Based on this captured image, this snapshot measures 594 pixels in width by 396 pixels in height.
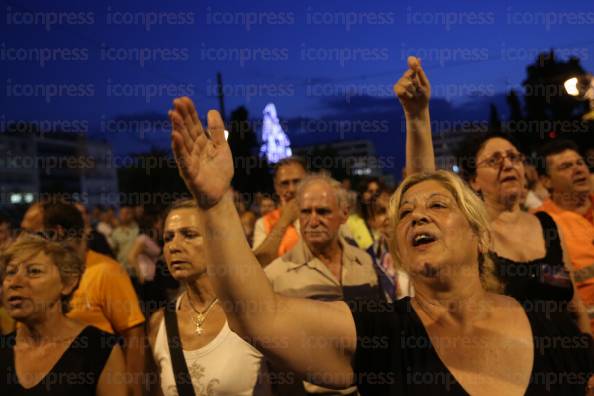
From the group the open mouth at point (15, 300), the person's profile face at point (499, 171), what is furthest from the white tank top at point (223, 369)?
the person's profile face at point (499, 171)

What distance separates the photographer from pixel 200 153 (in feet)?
5.82

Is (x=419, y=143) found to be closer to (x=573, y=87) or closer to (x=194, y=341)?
(x=194, y=341)

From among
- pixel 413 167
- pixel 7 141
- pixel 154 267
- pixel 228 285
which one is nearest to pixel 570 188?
pixel 413 167

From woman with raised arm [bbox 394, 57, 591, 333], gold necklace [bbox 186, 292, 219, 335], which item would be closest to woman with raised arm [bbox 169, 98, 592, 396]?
woman with raised arm [bbox 394, 57, 591, 333]

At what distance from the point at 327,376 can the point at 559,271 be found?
1.82m

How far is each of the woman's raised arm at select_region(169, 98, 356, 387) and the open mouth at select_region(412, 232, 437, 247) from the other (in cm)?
57

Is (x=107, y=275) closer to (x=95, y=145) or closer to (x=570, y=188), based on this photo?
(x=570, y=188)

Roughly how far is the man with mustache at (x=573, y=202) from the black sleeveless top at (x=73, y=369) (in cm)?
298

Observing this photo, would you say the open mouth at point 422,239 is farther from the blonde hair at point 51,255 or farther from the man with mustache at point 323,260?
the blonde hair at point 51,255

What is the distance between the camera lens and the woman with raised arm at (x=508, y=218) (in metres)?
2.77

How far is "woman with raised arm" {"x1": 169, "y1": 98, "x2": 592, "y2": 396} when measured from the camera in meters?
1.76

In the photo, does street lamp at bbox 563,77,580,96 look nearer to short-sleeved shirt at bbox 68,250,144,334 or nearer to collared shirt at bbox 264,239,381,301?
collared shirt at bbox 264,239,381,301

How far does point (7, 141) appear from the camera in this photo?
81.4 meters

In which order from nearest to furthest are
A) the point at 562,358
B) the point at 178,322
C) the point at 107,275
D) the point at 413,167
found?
the point at 562,358, the point at 413,167, the point at 178,322, the point at 107,275
